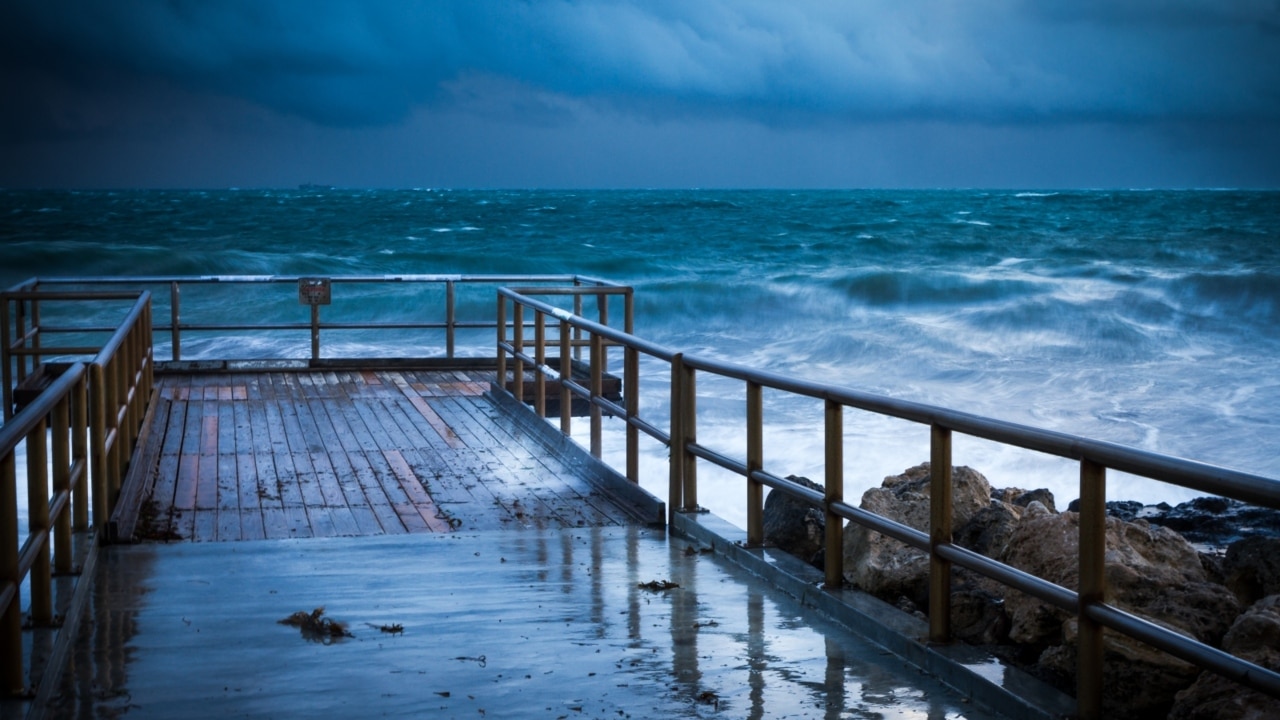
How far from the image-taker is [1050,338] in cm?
3231

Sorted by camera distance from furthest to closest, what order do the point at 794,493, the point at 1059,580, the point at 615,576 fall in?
the point at 615,576, the point at 794,493, the point at 1059,580

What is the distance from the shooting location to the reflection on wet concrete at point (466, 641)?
3.93 meters

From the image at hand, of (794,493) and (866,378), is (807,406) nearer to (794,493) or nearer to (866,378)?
(866,378)

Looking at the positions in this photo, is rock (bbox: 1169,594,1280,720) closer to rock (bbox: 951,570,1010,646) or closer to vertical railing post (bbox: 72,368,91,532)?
rock (bbox: 951,570,1010,646)

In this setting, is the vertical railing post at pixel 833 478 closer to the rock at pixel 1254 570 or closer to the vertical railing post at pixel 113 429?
the rock at pixel 1254 570

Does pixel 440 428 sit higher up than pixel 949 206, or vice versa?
pixel 949 206

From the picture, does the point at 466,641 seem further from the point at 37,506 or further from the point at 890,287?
the point at 890,287

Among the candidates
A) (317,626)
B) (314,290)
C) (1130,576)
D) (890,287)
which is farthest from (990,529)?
(890,287)

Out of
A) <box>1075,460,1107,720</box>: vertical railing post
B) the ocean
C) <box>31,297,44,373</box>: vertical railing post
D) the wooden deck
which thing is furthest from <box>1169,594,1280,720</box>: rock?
<box>31,297,44,373</box>: vertical railing post

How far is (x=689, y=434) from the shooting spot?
21.1 feet

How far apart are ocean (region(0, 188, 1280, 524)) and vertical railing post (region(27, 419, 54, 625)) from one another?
944 cm

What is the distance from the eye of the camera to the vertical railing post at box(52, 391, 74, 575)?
4.65 meters

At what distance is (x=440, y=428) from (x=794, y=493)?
205 inches

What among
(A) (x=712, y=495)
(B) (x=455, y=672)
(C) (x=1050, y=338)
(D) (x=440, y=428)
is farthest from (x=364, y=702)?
(C) (x=1050, y=338)
